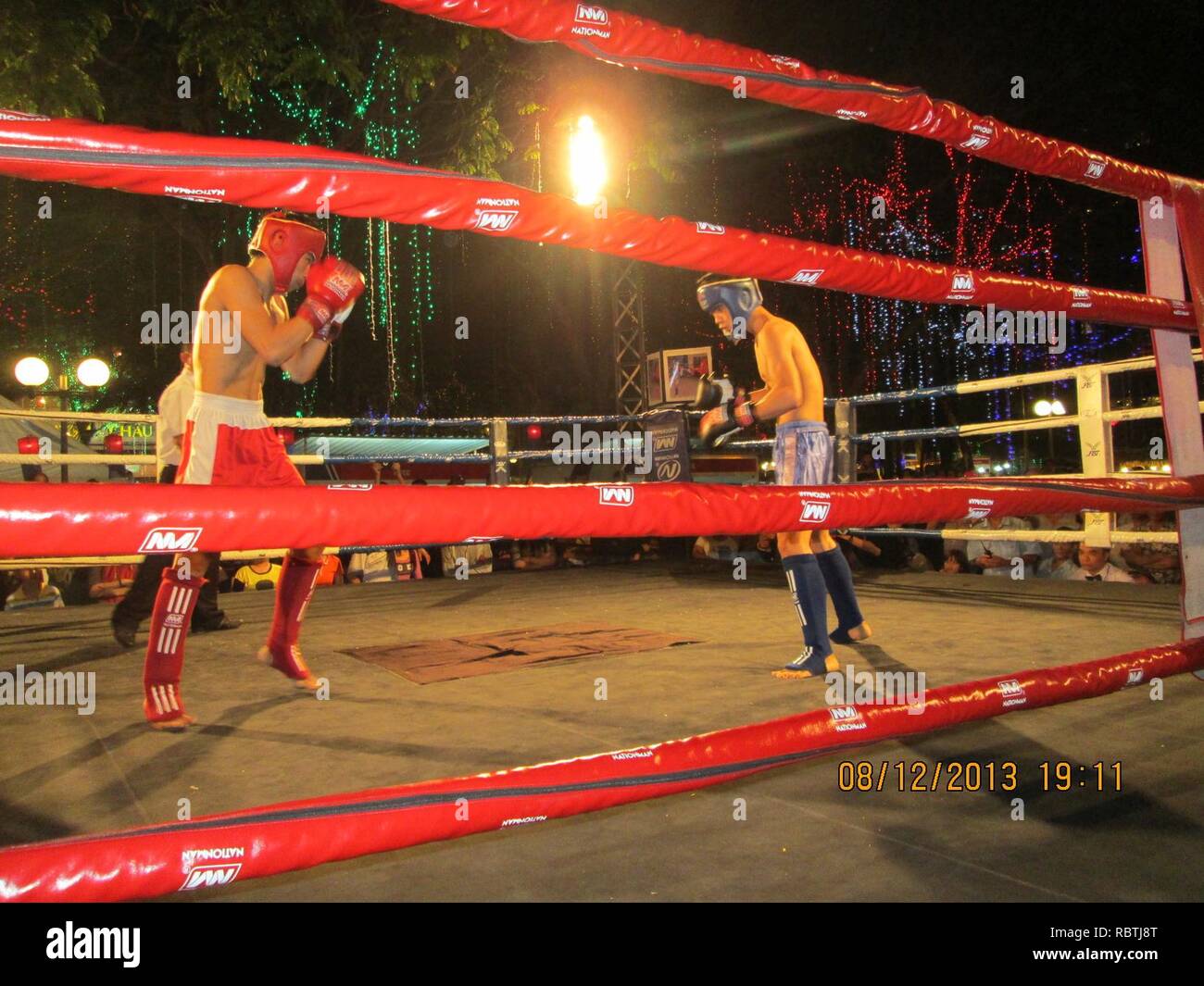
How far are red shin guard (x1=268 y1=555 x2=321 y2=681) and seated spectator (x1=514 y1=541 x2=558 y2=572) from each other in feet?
15.2

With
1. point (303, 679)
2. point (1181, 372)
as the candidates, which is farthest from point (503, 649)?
point (1181, 372)

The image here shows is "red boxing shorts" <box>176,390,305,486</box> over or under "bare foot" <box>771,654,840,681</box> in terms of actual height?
over

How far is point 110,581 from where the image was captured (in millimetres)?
6391

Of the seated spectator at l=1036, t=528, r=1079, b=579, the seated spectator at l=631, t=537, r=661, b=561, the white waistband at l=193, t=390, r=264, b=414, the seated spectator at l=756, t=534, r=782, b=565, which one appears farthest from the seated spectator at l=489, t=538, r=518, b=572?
the white waistband at l=193, t=390, r=264, b=414

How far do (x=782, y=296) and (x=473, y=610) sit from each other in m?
11.5

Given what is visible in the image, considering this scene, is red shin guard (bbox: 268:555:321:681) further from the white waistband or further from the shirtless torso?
the shirtless torso

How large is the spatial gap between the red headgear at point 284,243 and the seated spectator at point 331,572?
3.97m

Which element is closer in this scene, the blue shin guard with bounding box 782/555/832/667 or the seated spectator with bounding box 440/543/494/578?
the blue shin guard with bounding box 782/555/832/667

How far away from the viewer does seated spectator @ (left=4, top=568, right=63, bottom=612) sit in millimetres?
5984

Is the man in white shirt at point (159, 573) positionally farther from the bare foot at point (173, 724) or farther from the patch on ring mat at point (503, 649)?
the bare foot at point (173, 724)

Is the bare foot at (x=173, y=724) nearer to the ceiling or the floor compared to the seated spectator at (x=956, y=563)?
nearer to the floor

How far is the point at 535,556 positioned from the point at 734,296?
4999mm

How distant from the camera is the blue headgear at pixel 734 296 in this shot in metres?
3.31

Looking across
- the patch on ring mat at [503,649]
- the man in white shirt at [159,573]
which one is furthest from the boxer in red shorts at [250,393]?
the man in white shirt at [159,573]
